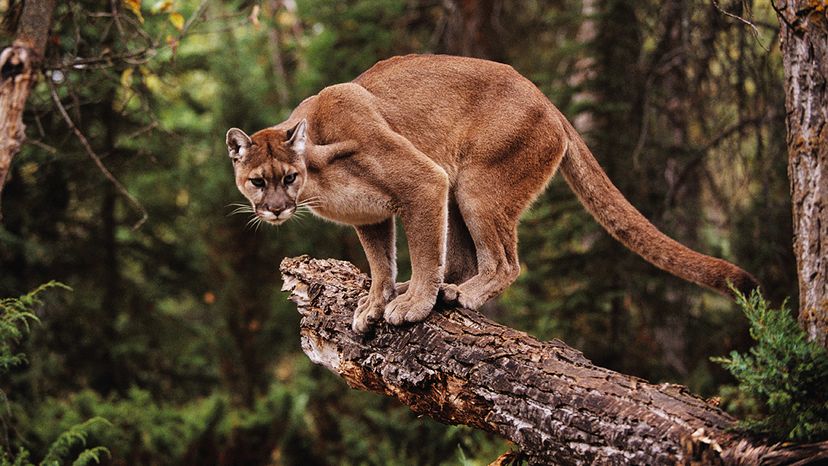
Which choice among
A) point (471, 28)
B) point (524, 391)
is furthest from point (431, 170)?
point (471, 28)

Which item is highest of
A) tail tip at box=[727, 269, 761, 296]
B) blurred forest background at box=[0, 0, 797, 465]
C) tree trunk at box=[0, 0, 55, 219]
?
tree trunk at box=[0, 0, 55, 219]

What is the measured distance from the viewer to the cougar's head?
4910 mm

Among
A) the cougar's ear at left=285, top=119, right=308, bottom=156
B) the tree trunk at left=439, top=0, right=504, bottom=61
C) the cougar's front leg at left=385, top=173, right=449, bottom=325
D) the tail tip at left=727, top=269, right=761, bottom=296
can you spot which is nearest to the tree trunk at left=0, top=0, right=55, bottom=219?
the cougar's ear at left=285, top=119, right=308, bottom=156

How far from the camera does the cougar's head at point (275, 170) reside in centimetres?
491

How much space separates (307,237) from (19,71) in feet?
22.0

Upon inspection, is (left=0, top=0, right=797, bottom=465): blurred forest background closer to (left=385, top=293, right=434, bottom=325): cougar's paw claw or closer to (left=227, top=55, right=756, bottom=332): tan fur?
(left=227, top=55, right=756, bottom=332): tan fur

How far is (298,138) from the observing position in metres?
4.96

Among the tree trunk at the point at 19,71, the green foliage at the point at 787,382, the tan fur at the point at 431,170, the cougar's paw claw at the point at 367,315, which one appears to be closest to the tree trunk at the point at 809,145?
the green foliage at the point at 787,382

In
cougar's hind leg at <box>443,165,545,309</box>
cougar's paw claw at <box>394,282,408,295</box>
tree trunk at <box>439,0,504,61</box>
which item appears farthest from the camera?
tree trunk at <box>439,0,504,61</box>

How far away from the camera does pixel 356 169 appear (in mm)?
5125

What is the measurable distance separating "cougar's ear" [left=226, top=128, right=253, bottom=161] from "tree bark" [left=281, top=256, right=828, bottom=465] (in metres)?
0.94

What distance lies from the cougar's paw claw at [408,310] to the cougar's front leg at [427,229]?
0.26ft

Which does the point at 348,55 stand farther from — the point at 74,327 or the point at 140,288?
the point at 74,327

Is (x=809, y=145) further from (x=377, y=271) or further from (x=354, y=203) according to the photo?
(x=377, y=271)
